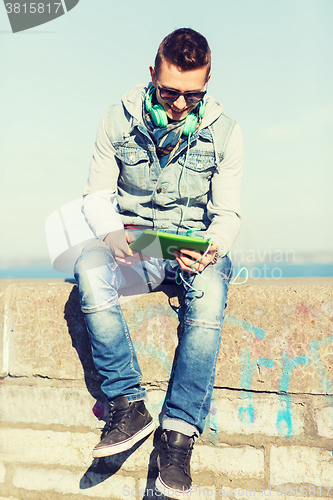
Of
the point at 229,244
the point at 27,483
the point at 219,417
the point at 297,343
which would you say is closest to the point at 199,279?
the point at 229,244

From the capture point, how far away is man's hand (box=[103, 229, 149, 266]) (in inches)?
85.4

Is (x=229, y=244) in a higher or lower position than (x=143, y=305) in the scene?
higher

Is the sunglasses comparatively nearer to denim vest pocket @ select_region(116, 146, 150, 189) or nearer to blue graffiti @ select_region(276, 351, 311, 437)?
denim vest pocket @ select_region(116, 146, 150, 189)

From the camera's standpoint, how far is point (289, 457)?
2260 millimetres

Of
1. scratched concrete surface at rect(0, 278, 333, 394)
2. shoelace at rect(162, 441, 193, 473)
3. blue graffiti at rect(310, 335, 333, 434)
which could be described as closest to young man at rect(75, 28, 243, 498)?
shoelace at rect(162, 441, 193, 473)

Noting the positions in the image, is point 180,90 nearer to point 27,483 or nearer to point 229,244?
point 229,244

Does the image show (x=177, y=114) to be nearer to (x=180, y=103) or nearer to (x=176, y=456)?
(x=180, y=103)

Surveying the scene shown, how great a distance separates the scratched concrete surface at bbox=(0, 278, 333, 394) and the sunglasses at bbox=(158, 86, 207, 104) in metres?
1.10

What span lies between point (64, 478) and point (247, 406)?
124 centimetres

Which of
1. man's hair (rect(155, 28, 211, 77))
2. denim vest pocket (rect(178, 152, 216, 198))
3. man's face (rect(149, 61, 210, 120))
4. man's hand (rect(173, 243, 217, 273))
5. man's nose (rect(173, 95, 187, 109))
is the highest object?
man's hair (rect(155, 28, 211, 77))

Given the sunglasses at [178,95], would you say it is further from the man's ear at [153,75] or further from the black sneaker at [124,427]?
the black sneaker at [124,427]

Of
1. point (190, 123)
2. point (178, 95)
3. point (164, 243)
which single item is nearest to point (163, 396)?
point (164, 243)

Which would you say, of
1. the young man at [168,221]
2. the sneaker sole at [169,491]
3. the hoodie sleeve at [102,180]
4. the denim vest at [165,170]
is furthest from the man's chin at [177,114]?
the sneaker sole at [169,491]

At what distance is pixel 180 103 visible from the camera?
2.19m
